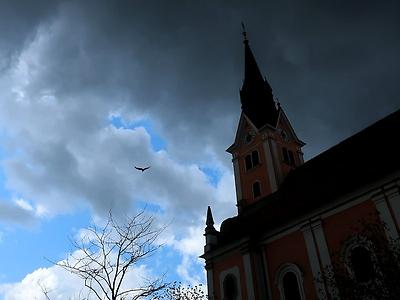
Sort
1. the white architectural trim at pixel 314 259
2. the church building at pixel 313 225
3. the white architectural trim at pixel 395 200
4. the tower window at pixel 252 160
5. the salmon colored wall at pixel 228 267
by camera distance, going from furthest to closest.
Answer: the tower window at pixel 252 160, the salmon colored wall at pixel 228 267, the white architectural trim at pixel 314 259, the church building at pixel 313 225, the white architectural trim at pixel 395 200

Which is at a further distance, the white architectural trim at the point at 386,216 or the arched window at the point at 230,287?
the arched window at the point at 230,287

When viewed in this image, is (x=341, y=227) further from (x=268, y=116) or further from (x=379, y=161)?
(x=268, y=116)

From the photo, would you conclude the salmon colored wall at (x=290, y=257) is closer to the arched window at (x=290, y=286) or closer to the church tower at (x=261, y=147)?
the arched window at (x=290, y=286)

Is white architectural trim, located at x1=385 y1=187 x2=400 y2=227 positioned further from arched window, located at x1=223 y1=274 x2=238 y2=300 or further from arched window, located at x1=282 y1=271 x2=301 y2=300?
arched window, located at x1=223 y1=274 x2=238 y2=300

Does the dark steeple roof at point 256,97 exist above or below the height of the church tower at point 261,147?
above

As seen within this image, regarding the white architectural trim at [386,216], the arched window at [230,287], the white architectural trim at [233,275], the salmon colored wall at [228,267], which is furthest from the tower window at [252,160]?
the white architectural trim at [386,216]

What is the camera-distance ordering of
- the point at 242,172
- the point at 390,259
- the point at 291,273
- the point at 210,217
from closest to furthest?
the point at 390,259
the point at 291,273
the point at 210,217
the point at 242,172

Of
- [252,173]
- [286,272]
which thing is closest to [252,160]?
[252,173]

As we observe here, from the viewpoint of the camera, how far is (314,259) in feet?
68.7

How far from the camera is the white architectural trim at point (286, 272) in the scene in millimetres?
21328

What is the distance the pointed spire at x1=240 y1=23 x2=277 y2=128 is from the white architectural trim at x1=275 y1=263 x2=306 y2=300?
64.1ft

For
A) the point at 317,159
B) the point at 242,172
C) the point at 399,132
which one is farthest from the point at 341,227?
the point at 242,172

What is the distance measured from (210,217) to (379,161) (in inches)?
569

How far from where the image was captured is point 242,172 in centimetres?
3869
